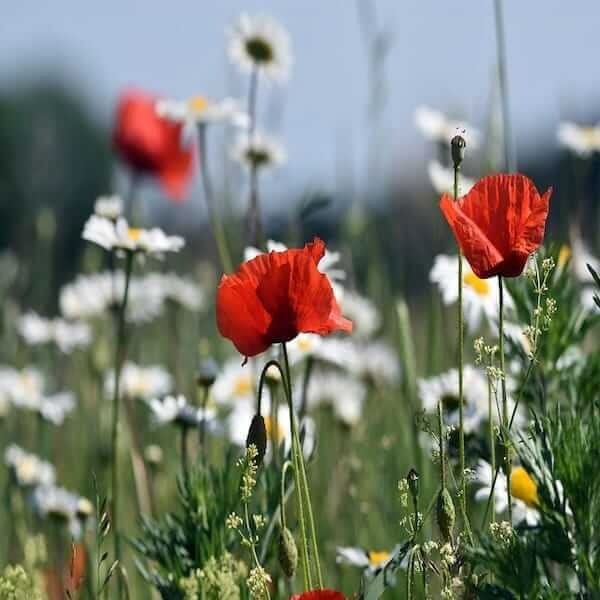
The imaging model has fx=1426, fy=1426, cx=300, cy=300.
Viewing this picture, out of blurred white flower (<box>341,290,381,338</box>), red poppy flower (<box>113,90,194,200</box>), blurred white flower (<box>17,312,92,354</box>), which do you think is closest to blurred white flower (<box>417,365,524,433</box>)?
blurred white flower (<box>341,290,381,338</box>)

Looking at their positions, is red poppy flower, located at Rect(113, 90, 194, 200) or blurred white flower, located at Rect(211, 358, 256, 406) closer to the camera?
blurred white flower, located at Rect(211, 358, 256, 406)

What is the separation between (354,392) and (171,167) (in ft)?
3.09

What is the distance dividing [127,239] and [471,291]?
430 millimetres

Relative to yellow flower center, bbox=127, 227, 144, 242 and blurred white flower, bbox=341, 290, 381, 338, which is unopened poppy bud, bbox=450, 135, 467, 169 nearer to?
yellow flower center, bbox=127, 227, 144, 242

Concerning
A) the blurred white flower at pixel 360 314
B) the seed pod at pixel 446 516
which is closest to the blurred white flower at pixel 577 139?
the blurred white flower at pixel 360 314

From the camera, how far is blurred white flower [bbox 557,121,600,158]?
7.74ft

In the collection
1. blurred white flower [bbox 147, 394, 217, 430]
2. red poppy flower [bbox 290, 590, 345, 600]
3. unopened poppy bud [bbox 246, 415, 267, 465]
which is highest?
blurred white flower [bbox 147, 394, 217, 430]

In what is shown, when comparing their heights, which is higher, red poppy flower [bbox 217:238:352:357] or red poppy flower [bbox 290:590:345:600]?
red poppy flower [bbox 217:238:352:357]

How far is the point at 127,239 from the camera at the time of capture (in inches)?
59.1

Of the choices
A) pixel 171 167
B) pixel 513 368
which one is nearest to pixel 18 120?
pixel 171 167

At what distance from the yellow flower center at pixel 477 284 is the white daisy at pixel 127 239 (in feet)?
1.24

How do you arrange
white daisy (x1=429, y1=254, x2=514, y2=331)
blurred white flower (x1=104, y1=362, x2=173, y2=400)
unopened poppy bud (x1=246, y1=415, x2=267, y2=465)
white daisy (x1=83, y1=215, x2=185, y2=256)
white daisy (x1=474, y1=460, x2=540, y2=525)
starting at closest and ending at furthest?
unopened poppy bud (x1=246, y1=415, x2=267, y2=465), white daisy (x1=474, y1=460, x2=540, y2=525), white daisy (x1=83, y1=215, x2=185, y2=256), white daisy (x1=429, y1=254, x2=514, y2=331), blurred white flower (x1=104, y1=362, x2=173, y2=400)

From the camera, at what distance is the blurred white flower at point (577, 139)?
7.74ft

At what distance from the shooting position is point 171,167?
3105mm
